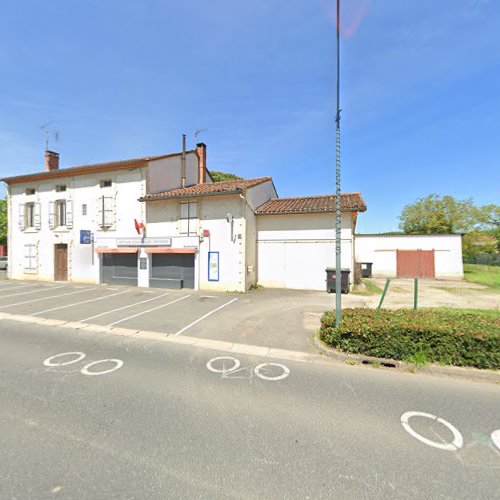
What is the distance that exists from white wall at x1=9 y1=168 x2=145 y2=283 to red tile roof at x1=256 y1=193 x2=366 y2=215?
24.0 feet

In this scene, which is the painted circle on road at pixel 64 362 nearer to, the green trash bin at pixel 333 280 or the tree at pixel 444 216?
the green trash bin at pixel 333 280

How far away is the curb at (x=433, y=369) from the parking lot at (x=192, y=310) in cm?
93

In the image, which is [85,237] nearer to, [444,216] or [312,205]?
[312,205]

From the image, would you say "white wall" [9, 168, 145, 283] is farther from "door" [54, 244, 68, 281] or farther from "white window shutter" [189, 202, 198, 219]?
"white window shutter" [189, 202, 198, 219]

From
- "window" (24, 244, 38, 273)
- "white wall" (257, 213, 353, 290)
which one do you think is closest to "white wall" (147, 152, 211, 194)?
"white wall" (257, 213, 353, 290)

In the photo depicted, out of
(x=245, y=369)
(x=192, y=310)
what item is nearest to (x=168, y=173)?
(x=192, y=310)

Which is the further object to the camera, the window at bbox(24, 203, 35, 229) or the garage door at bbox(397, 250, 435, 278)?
the garage door at bbox(397, 250, 435, 278)

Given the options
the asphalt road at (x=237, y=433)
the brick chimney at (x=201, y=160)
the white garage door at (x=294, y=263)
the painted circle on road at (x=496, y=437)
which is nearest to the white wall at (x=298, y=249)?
the white garage door at (x=294, y=263)

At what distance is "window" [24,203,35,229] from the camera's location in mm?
15914

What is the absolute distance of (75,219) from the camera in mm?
14672

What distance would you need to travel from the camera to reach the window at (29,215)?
1591 centimetres

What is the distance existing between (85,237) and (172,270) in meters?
5.80

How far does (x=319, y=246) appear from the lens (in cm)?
1262

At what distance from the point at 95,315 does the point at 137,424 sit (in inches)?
233
